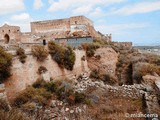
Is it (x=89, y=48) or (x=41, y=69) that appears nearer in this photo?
(x=41, y=69)

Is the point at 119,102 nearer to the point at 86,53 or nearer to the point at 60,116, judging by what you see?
the point at 60,116

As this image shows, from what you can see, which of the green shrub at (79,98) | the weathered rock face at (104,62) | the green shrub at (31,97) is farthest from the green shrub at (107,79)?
the green shrub at (31,97)

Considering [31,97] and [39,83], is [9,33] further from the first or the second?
[31,97]

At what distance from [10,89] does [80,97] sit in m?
3.44

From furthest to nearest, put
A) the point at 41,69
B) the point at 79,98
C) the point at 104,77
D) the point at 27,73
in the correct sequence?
the point at 104,77
the point at 41,69
the point at 27,73
the point at 79,98

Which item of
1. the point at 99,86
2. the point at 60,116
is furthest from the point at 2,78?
the point at 99,86

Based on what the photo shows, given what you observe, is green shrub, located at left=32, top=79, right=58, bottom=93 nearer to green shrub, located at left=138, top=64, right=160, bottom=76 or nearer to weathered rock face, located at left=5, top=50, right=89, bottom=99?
weathered rock face, located at left=5, top=50, right=89, bottom=99

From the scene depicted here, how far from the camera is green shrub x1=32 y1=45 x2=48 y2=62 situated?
13.0 meters

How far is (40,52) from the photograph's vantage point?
13.3m

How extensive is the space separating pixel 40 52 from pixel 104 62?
314 inches

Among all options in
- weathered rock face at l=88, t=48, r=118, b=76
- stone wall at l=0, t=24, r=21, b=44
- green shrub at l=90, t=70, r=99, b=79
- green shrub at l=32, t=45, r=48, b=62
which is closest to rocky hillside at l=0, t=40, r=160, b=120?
green shrub at l=32, t=45, r=48, b=62

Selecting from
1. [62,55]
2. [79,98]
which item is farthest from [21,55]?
[79,98]

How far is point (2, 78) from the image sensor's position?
34.8 feet

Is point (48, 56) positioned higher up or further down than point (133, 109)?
higher up
